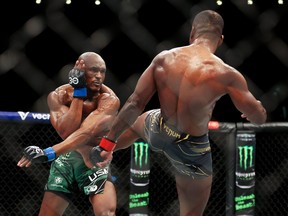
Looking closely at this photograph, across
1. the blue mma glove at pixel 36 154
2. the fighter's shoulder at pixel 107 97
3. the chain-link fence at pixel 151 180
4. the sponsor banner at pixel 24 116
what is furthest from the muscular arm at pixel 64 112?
→ the chain-link fence at pixel 151 180

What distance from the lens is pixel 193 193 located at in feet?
9.02

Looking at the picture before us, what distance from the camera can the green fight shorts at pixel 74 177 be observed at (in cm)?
329

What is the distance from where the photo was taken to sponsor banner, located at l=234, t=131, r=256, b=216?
397 centimetres

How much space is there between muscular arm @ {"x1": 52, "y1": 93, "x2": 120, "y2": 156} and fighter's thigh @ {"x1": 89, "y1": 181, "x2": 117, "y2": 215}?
326mm

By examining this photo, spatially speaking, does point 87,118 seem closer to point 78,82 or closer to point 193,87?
point 78,82

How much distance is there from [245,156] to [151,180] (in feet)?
2.60

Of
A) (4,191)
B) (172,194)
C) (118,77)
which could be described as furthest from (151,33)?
(4,191)

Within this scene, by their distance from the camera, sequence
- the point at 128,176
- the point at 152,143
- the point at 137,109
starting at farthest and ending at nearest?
the point at 128,176
the point at 152,143
the point at 137,109

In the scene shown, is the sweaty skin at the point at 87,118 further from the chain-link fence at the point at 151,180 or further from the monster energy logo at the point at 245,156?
the monster energy logo at the point at 245,156

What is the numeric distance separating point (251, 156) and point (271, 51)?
1.29 m

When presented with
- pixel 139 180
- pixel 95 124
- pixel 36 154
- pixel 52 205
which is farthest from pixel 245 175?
pixel 36 154

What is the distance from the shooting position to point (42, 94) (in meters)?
4.71

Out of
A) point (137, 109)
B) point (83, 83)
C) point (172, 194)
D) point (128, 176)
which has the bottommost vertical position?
point (172, 194)

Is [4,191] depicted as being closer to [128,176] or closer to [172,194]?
[128,176]
